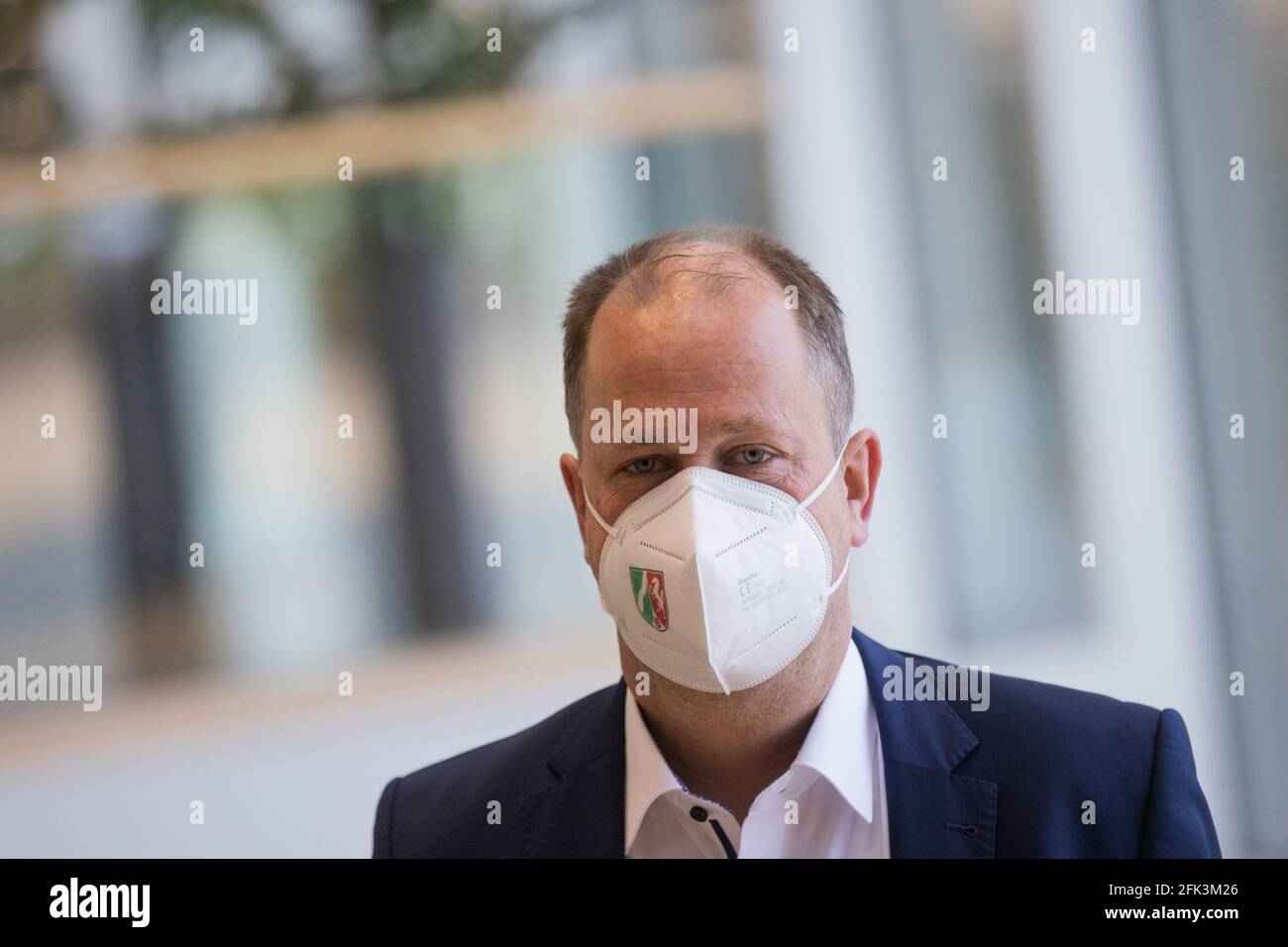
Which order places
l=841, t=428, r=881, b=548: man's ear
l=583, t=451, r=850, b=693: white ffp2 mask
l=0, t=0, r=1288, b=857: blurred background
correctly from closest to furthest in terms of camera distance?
l=583, t=451, r=850, b=693: white ffp2 mask
l=841, t=428, r=881, b=548: man's ear
l=0, t=0, r=1288, b=857: blurred background

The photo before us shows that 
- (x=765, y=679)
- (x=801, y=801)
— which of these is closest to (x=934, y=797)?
(x=801, y=801)

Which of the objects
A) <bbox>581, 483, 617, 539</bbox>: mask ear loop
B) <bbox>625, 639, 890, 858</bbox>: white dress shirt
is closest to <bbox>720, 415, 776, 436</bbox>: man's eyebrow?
<bbox>581, 483, 617, 539</bbox>: mask ear loop

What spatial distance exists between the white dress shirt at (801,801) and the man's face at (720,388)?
25 cm

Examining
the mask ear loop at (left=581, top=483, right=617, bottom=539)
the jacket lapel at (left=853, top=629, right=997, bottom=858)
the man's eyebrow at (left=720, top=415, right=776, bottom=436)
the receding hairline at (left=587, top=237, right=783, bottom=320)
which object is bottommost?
the jacket lapel at (left=853, top=629, right=997, bottom=858)

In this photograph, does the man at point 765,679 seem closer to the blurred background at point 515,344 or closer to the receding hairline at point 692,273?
the receding hairline at point 692,273

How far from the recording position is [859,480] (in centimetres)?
186

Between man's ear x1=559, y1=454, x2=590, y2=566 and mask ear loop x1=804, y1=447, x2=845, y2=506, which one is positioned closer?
mask ear loop x1=804, y1=447, x2=845, y2=506

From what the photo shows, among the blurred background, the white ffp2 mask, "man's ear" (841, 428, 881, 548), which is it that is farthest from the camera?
the blurred background

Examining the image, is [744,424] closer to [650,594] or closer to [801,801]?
[650,594]

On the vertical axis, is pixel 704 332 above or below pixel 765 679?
above

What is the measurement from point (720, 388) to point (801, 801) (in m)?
0.64

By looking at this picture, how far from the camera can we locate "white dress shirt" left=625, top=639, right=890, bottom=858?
1.74m

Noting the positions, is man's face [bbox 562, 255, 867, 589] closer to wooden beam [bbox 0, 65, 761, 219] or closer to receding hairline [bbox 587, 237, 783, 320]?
receding hairline [bbox 587, 237, 783, 320]

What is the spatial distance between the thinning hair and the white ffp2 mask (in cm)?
18
